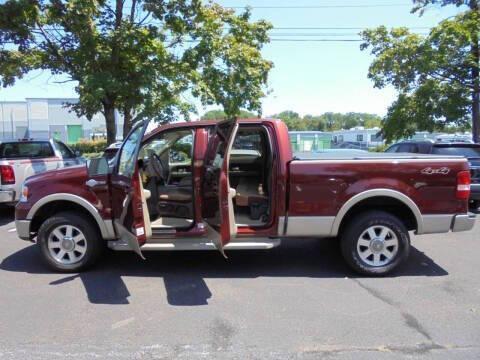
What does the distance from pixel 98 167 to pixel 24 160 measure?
4381 mm

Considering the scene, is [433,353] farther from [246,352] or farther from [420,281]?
[420,281]

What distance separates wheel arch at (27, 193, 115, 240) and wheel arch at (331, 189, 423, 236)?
110 inches

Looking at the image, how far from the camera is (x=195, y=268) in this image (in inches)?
229

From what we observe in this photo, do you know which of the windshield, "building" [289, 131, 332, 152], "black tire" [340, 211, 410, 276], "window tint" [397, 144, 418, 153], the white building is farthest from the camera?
the white building

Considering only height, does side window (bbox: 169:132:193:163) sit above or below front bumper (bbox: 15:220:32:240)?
above

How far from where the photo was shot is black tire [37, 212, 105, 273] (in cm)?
552

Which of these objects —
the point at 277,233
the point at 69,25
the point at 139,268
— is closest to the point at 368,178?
the point at 277,233

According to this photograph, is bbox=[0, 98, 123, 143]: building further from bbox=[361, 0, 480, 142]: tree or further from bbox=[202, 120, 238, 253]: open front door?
bbox=[202, 120, 238, 253]: open front door

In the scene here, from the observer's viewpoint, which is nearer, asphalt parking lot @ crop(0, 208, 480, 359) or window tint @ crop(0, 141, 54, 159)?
asphalt parking lot @ crop(0, 208, 480, 359)

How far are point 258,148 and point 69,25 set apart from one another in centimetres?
848

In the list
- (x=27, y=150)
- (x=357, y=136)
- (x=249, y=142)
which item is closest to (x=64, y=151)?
(x=27, y=150)

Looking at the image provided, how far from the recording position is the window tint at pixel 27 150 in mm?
10336

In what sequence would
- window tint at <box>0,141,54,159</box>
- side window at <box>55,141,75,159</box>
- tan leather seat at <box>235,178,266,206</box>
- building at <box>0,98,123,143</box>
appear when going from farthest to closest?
building at <box>0,98,123,143</box>
side window at <box>55,141,75,159</box>
window tint at <box>0,141,54,159</box>
tan leather seat at <box>235,178,266,206</box>

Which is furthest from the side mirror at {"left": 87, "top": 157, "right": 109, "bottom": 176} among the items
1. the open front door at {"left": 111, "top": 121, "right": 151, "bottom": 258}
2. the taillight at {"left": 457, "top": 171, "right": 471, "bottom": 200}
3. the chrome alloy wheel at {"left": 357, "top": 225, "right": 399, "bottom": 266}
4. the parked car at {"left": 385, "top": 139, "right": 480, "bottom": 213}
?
the parked car at {"left": 385, "top": 139, "right": 480, "bottom": 213}
